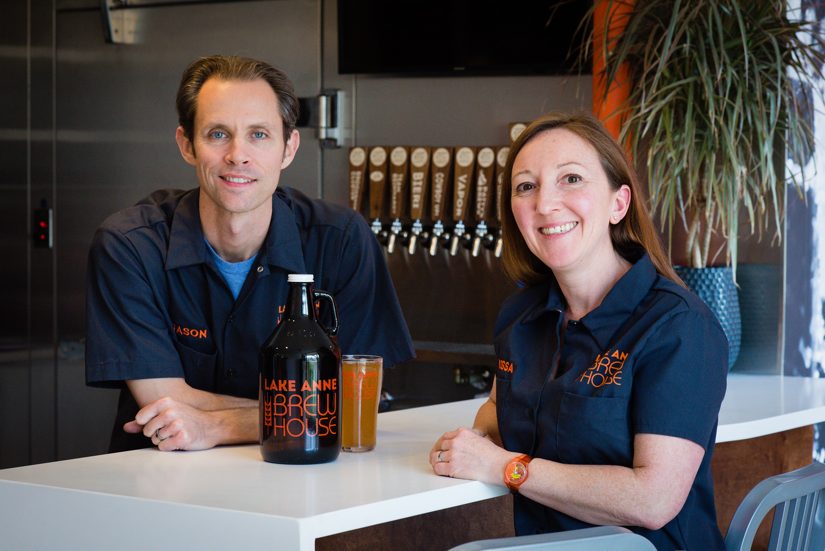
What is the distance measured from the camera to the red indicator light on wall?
15.4 feet

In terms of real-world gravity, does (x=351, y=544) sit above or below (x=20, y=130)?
below

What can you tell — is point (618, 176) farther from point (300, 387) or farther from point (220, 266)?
point (220, 266)

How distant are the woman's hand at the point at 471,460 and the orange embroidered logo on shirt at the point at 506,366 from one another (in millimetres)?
209

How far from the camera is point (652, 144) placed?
306cm

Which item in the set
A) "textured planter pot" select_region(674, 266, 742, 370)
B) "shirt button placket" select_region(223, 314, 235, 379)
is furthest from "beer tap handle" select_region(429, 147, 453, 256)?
"shirt button placket" select_region(223, 314, 235, 379)

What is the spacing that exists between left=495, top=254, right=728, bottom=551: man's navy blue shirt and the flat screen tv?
6.66 ft

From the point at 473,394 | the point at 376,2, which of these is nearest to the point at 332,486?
the point at 473,394

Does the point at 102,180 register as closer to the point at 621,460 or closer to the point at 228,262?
the point at 228,262

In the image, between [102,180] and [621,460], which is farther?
[102,180]

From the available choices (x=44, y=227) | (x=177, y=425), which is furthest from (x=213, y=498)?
(x=44, y=227)

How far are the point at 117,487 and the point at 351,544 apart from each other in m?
0.63

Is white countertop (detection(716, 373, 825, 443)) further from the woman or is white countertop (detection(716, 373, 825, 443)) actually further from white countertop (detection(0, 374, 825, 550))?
white countertop (detection(0, 374, 825, 550))

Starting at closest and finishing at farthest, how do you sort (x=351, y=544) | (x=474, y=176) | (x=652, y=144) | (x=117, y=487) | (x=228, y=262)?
(x=117, y=487), (x=351, y=544), (x=228, y=262), (x=652, y=144), (x=474, y=176)

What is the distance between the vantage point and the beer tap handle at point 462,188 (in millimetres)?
3885
